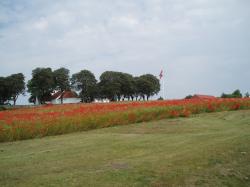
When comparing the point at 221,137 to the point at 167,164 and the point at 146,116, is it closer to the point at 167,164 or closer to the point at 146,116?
the point at 167,164

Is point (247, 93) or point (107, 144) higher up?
point (247, 93)

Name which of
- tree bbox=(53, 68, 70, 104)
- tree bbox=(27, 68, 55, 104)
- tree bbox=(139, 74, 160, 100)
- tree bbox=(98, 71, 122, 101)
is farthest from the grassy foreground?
tree bbox=(53, 68, 70, 104)

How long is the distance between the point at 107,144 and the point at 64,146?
47.4 inches

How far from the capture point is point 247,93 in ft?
107

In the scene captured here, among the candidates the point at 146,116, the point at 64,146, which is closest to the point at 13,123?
the point at 64,146

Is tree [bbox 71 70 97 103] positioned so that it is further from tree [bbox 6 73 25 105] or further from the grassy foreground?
the grassy foreground

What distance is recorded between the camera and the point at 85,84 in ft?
235

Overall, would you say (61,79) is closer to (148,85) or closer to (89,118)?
(148,85)

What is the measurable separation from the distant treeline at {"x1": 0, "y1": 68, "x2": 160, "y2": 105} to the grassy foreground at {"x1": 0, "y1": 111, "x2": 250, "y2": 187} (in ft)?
190

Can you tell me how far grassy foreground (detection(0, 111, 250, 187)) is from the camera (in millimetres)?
5426

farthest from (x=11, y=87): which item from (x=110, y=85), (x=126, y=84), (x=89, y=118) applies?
(x=89, y=118)

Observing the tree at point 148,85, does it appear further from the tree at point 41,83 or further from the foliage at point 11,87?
the foliage at point 11,87

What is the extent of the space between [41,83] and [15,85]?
893cm

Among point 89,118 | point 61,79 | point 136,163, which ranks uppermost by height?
point 61,79
